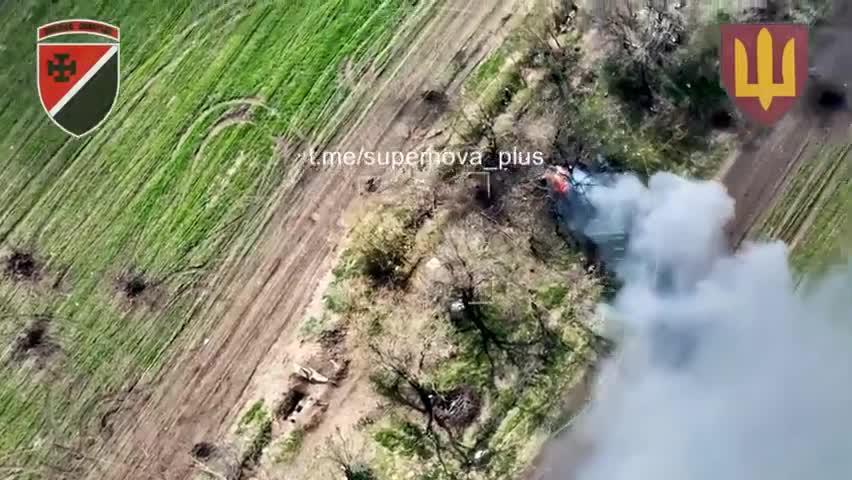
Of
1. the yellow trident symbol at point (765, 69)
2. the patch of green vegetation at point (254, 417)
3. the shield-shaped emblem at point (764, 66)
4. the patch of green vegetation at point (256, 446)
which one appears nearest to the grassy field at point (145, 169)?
the patch of green vegetation at point (254, 417)

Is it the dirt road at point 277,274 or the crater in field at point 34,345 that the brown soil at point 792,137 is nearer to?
the dirt road at point 277,274

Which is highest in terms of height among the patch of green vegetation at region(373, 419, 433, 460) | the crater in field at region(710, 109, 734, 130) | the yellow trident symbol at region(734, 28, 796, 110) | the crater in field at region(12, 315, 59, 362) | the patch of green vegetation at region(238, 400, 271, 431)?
the yellow trident symbol at region(734, 28, 796, 110)

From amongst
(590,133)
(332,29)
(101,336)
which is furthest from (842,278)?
(101,336)

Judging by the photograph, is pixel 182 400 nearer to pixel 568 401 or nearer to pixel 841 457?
pixel 568 401

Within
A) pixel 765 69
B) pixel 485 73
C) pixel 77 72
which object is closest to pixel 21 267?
pixel 77 72

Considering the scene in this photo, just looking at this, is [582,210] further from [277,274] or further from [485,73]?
[277,274]

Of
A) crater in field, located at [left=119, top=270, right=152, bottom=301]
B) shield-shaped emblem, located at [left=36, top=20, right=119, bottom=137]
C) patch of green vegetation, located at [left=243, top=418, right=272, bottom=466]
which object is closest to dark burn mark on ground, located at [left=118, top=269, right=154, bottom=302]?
crater in field, located at [left=119, top=270, right=152, bottom=301]

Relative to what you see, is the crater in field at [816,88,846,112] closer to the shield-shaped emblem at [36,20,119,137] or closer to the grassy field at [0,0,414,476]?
the grassy field at [0,0,414,476]
